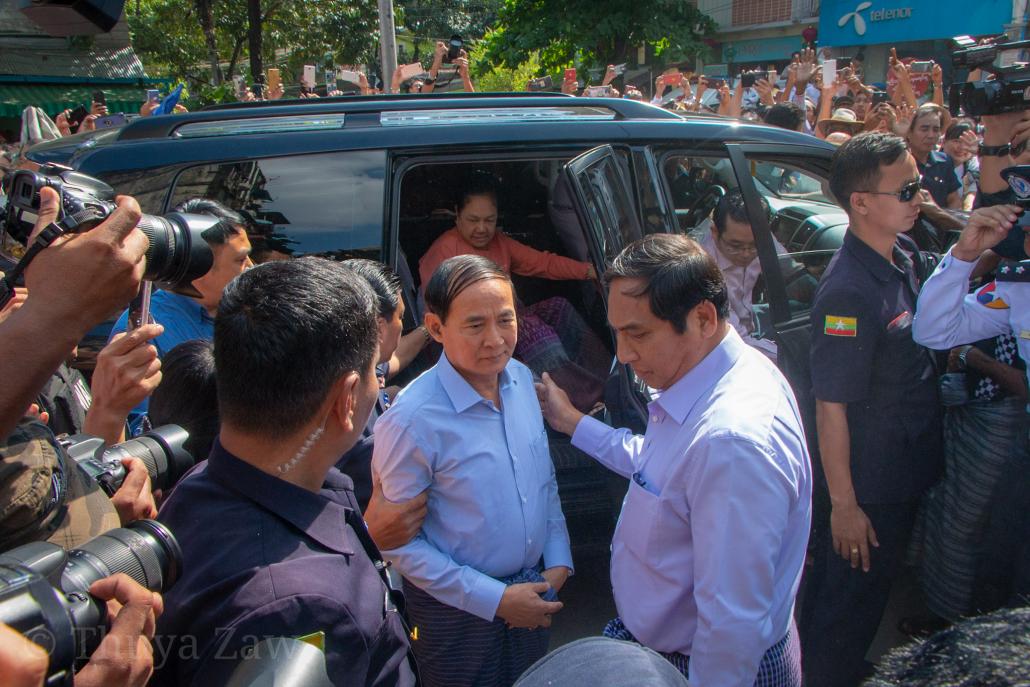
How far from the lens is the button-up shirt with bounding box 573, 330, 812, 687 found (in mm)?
1518

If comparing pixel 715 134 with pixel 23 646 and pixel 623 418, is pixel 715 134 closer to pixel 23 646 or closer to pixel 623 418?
pixel 623 418

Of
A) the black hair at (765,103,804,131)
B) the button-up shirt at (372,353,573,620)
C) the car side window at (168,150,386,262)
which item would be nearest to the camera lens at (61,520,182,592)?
the button-up shirt at (372,353,573,620)

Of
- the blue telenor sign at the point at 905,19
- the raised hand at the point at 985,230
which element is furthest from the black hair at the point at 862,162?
the blue telenor sign at the point at 905,19

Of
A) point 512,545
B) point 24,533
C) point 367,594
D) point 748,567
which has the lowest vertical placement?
point 512,545

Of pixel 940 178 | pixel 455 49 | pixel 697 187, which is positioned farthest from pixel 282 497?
pixel 455 49

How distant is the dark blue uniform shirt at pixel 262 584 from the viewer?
105 cm

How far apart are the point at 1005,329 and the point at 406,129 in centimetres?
220

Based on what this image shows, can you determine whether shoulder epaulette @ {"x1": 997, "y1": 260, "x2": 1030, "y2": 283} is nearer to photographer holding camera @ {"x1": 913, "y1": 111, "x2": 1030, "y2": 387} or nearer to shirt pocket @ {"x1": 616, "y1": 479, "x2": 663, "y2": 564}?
photographer holding camera @ {"x1": 913, "y1": 111, "x2": 1030, "y2": 387}

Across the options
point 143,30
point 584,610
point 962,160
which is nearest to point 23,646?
point 584,610

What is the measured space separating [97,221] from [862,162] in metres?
2.32

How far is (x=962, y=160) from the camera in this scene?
556 cm

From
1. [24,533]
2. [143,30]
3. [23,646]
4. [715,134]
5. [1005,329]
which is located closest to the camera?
[23,646]

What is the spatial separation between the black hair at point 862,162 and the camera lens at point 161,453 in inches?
88.1

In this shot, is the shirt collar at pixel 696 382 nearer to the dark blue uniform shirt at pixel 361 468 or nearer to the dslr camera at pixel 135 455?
the dark blue uniform shirt at pixel 361 468
